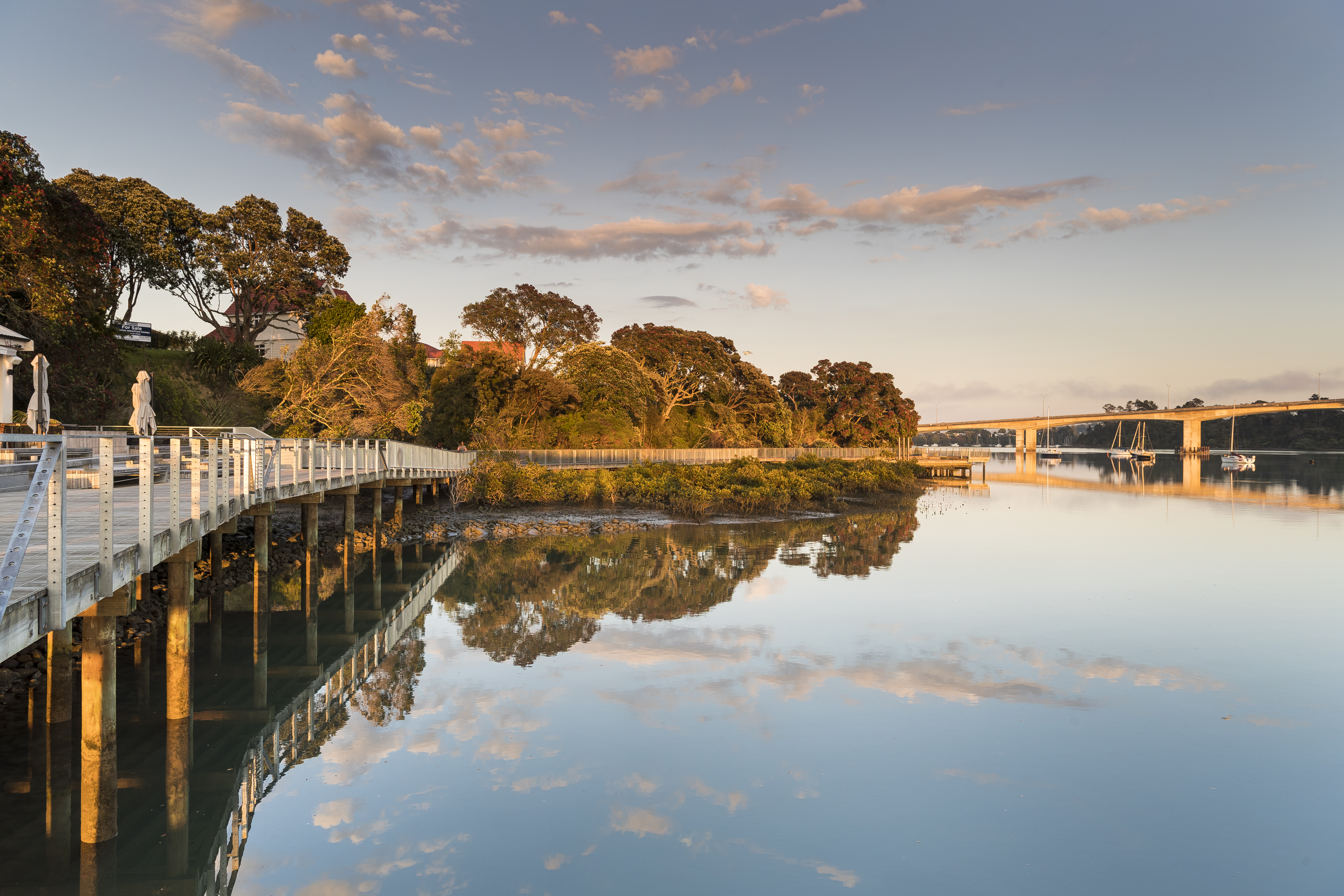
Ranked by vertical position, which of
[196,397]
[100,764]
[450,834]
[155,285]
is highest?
[155,285]

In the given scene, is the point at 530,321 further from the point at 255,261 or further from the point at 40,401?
the point at 40,401

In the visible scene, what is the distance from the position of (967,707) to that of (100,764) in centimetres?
1073

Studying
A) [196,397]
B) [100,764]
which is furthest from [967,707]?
[196,397]

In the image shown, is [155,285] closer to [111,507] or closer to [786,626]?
[786,626]

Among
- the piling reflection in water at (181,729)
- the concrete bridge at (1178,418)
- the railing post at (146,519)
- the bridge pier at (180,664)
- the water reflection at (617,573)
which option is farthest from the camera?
the concrete bridge at (1178,418)

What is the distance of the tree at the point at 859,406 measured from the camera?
222 feet

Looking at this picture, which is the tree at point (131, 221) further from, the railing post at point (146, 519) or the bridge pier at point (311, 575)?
the railing post at point (146, 519)

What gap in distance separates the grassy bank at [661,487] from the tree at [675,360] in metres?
13.1

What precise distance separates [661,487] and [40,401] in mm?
26438

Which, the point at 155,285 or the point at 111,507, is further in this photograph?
the point at 155,285

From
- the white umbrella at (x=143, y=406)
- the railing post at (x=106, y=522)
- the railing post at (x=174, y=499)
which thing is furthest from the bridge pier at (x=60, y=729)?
the white umbrella at (x=143, y=406)

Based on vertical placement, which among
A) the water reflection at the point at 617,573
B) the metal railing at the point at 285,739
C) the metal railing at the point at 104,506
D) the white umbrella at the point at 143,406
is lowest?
the metal railing at the point at 285,739

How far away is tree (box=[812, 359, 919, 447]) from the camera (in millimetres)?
67688

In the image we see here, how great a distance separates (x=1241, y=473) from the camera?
265 feet
